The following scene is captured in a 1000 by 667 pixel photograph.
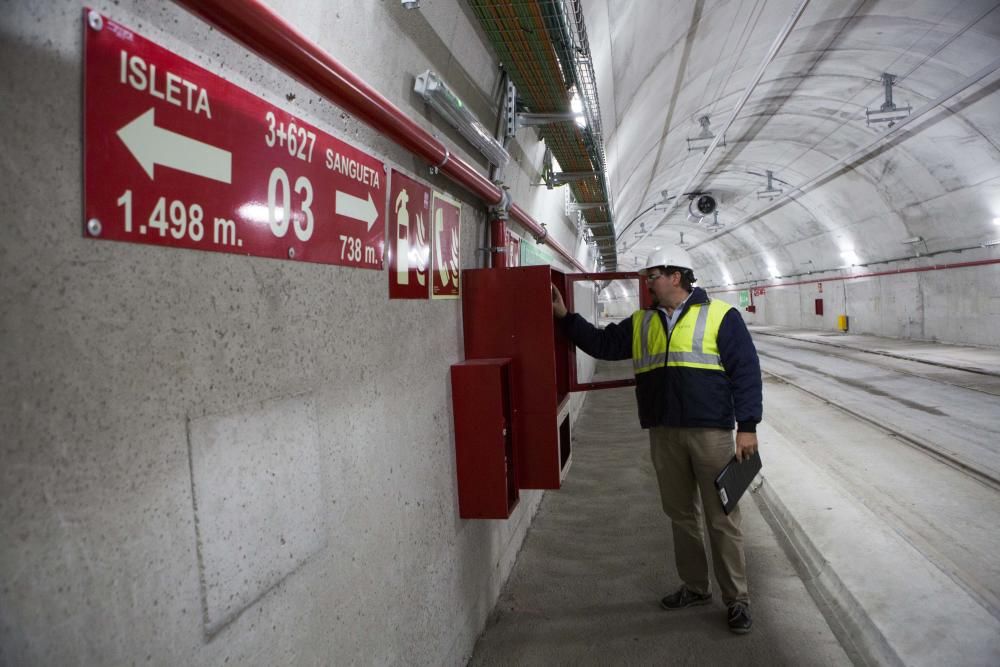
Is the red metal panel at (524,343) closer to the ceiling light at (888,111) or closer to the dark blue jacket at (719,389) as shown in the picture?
the dark blue jacket at (719,389)

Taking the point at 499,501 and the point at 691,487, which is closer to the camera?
the point at 499,501

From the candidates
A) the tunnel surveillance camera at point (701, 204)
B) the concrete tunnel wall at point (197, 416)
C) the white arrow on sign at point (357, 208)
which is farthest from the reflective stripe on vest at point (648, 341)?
the tunnel surveillance camera at point (701, 204)

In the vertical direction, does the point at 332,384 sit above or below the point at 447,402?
above

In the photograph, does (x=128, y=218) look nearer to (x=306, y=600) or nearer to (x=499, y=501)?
(x=306, y=600)

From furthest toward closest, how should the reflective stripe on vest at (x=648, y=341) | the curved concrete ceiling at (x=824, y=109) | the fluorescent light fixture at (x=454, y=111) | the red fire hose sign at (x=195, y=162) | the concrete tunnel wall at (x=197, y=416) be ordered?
1. the curved concrete ceiling at (x=824, y=109)
2. the reflective stripe on vest at (x=648, y=341)
3. the fluorescent light fixture at (x=454, y=111)
4. the red fire hose sign at (x=195, y=162)
5. the concrete tunnel wall at (x=197, y=416)

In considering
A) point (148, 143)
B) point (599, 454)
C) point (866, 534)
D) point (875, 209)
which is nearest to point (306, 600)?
point (148, 143)

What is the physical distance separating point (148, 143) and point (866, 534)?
15.8 ft

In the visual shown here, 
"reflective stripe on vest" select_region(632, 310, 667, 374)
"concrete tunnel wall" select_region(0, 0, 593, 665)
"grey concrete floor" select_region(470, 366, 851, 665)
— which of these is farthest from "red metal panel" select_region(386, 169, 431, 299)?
"grey concrete floor" select_region(470, 366, 851, 665)

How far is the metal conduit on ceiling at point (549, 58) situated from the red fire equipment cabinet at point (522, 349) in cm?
135

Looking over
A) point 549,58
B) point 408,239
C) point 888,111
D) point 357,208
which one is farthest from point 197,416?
point 888,111

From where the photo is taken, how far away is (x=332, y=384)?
1.81m

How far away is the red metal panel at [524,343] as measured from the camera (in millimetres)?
2994

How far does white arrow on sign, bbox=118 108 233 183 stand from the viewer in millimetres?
1100

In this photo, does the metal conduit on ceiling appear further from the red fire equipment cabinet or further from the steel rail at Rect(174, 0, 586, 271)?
the red fire equipment cabinet
